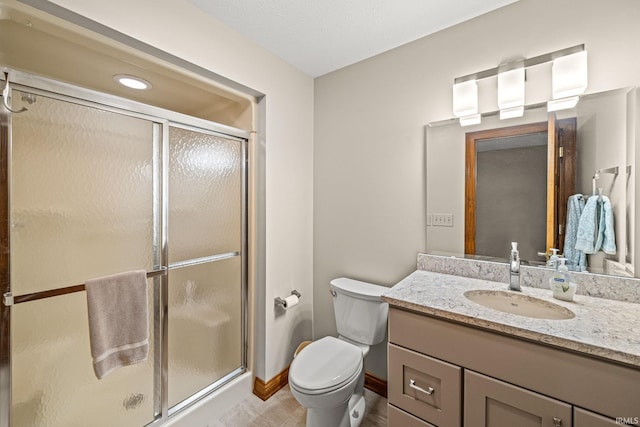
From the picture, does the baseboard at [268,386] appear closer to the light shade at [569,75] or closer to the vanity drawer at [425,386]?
the vanity drawer at [425,386]

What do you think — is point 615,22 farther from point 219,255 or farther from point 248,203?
point 219,255

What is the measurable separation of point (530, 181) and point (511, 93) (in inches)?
18.8

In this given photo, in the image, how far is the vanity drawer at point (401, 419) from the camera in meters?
1.12

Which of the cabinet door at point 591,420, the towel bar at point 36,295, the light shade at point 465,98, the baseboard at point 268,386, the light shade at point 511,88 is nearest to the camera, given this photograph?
the cabinet door at point 591,420

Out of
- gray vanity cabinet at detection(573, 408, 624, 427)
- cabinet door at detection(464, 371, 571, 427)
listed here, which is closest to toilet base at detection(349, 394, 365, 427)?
cabinet door at detection(464, 371, 571, 427)

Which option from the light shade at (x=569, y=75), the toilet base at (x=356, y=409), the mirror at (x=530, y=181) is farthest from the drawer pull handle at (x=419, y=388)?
the light shade at (x=569, y=75)

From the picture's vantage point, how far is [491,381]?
3.13 ft

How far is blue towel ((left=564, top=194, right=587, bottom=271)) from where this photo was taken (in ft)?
4.07

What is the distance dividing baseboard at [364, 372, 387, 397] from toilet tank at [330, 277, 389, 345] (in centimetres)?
39

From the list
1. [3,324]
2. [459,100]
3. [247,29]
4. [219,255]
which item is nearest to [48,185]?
[3,324]

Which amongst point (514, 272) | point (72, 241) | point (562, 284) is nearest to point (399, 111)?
point (514, 272)

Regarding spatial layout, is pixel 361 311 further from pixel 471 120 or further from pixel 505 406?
pixel 471 120

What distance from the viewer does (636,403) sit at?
2.47 feet

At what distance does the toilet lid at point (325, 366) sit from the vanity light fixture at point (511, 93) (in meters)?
1.58
